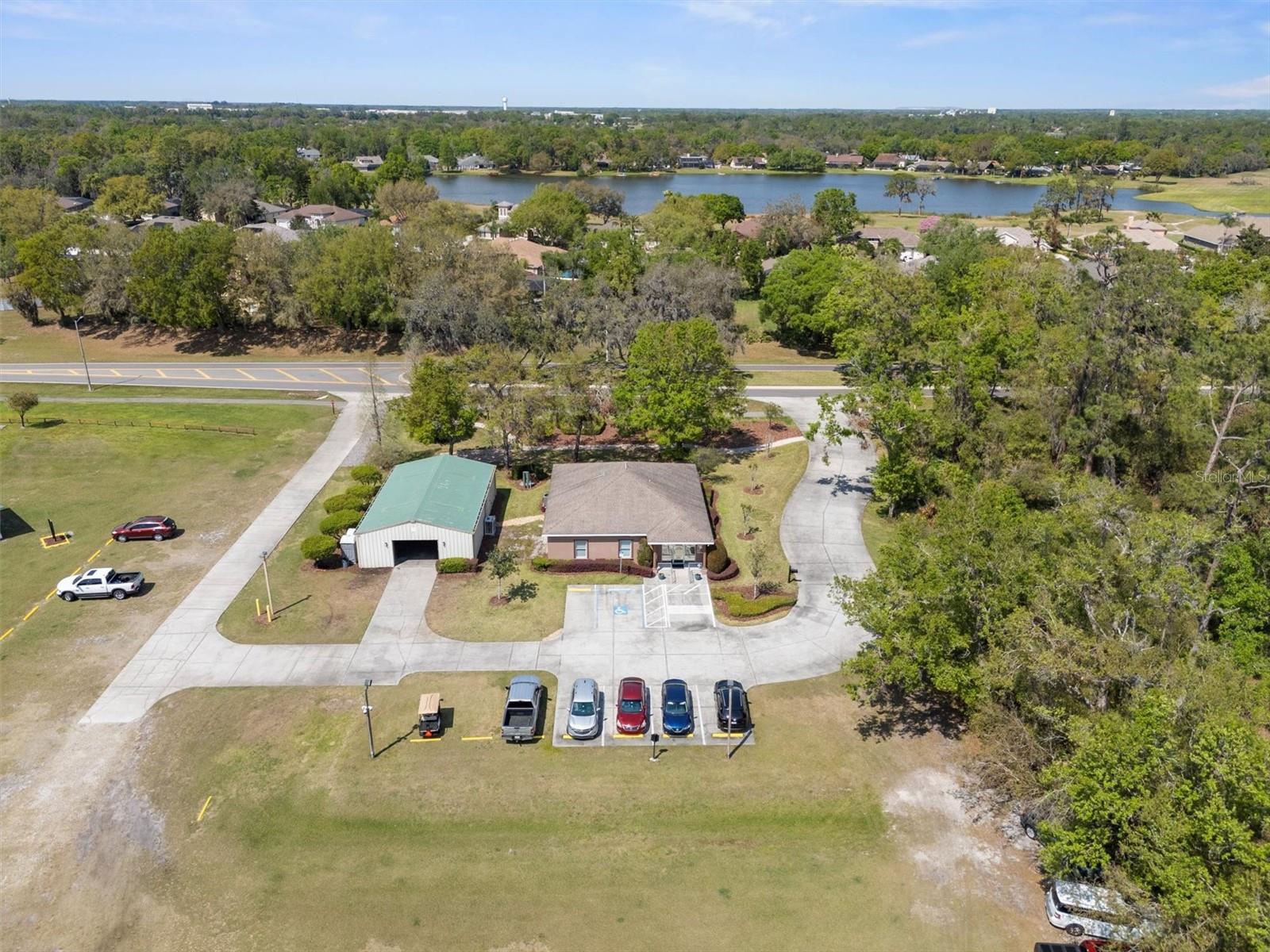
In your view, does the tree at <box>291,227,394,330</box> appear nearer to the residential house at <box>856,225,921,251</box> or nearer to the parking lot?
the parking lot

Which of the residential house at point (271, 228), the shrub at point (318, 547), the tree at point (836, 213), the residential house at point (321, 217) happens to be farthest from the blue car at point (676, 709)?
the residential house at point (321, 217)

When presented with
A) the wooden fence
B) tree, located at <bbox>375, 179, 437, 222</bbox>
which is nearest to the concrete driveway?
the wooden fence

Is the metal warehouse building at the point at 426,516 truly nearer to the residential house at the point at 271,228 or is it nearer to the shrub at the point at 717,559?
the shrub at the point at 717,559

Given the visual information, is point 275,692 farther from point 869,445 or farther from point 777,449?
point 869,445

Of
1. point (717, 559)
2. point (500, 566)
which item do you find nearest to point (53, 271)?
point (500, 566)

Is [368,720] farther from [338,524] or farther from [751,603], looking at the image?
[751,603]

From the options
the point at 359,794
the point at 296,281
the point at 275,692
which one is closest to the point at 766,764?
the point at 359,794
